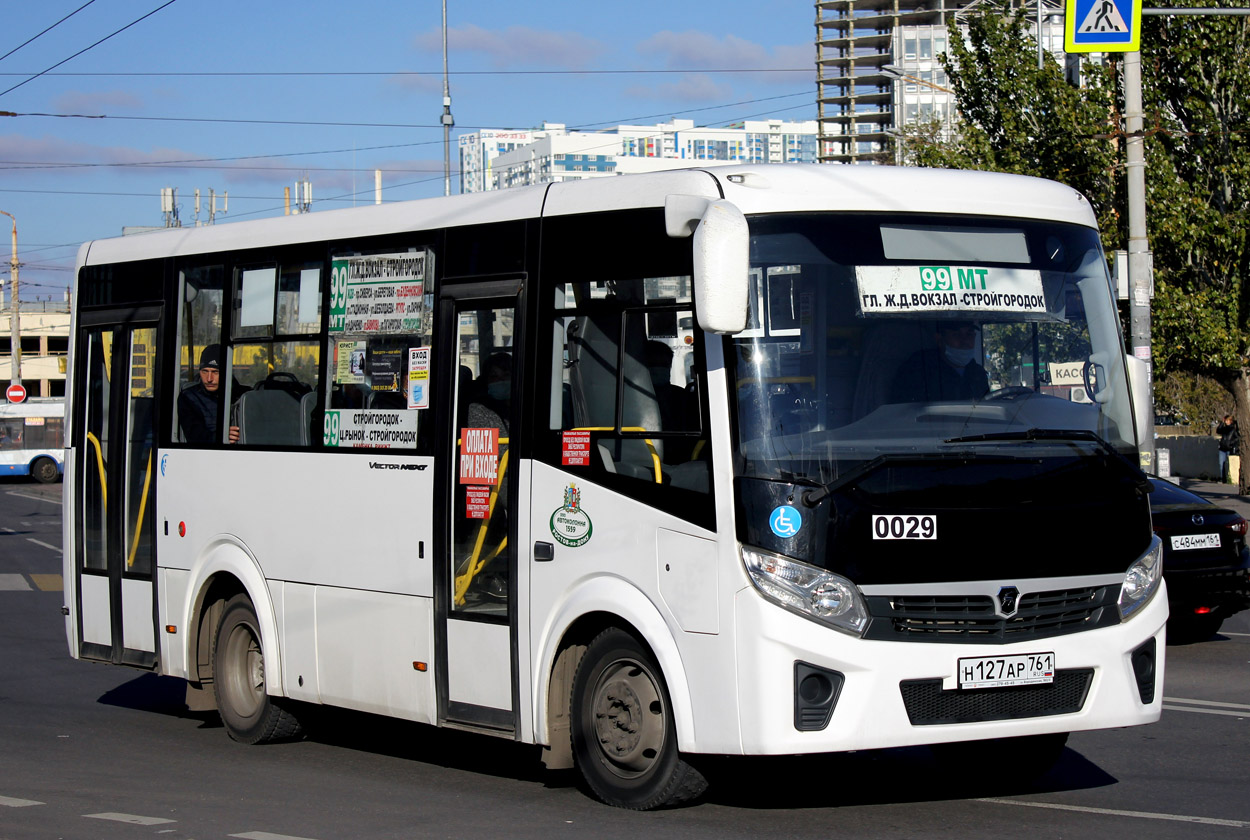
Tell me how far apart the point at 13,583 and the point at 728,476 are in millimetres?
18851

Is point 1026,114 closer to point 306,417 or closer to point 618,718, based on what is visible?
point 306,417

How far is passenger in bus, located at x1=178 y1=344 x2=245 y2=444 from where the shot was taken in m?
10.3

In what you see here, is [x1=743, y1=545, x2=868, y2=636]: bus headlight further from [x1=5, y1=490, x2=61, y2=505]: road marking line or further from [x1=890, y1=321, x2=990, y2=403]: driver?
[x1=5, y1=490, x2=61, y2=505]: road marking line

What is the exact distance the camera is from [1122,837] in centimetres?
666

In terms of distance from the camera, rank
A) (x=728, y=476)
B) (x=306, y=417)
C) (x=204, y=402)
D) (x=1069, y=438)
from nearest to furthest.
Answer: (x=728, y=476), (x=1069, y=438), (x=306, y=417), (x=204, y=402)

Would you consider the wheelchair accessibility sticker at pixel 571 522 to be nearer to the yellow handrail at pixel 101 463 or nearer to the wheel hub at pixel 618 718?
the wheel hub at pixel 618 718

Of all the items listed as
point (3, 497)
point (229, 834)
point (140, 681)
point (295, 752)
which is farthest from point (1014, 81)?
point (3, 497)

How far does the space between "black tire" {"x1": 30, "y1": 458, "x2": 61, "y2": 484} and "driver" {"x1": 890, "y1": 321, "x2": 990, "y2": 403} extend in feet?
188

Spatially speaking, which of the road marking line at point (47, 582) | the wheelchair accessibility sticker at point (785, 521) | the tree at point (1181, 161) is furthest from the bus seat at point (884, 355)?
the tree at point (1181, 161)

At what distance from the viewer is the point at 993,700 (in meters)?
6.78

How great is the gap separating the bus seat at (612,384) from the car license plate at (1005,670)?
158cm

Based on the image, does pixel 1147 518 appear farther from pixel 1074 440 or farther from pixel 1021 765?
pixel 1021 765

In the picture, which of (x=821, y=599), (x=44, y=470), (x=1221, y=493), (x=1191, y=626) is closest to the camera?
(x=821, y=599)

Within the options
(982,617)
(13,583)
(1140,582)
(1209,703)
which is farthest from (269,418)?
(13,583)
